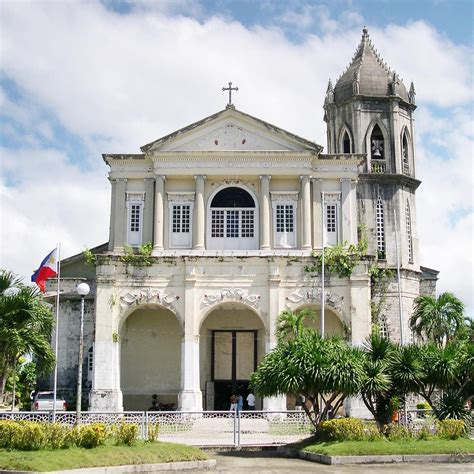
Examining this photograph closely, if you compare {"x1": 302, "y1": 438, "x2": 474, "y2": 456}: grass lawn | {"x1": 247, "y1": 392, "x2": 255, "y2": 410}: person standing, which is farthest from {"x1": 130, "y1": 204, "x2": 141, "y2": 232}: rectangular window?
{"x1": 302, "y1": 438, "x2": 474, "y2": 456}: grass lawn

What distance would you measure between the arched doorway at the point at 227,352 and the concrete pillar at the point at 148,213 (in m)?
5.16

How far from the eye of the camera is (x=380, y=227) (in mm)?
42688

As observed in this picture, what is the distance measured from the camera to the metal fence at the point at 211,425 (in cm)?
2398

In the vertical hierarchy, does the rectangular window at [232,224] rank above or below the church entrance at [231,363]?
above

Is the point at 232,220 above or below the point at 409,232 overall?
below

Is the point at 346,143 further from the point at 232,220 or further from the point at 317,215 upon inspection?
the point at 232,220

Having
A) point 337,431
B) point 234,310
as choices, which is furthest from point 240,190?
point 337,431

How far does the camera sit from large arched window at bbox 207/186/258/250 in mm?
38719

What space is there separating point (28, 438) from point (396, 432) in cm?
1057

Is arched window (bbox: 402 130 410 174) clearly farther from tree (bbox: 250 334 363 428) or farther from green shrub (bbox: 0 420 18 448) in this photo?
green shrub (bbox: 0 420 18 448)

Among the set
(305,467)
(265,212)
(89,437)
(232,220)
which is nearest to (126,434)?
(89,437)

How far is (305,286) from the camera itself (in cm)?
3628

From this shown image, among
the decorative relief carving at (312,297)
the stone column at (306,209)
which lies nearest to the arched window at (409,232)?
the stone column at (306,209)

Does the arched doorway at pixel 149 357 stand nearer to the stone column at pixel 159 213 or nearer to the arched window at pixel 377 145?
the stone column at pixel 159 213
